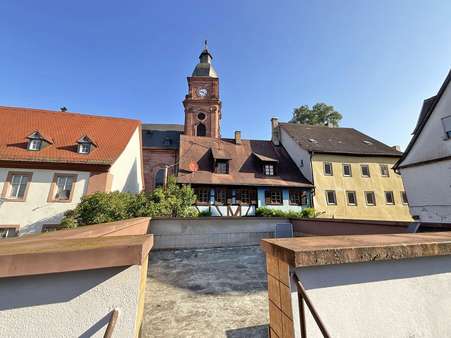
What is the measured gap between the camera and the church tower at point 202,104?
29.5m

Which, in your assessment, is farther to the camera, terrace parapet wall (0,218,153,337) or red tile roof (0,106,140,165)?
red tile roof (0,106,140,165)

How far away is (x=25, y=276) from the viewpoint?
3.97ft

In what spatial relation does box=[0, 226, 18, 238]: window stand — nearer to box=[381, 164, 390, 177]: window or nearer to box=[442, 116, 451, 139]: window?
box=[442, 116, 451, 139]: window

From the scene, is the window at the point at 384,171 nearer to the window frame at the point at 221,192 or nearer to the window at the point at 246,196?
the window at the point at 246,196

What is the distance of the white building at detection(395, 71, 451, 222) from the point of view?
10.9 m

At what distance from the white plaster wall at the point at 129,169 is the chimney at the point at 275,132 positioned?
49.8 ft

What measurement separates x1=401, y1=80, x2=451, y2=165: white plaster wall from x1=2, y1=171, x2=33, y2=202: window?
23.6m

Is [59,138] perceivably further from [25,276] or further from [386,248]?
[386,248]

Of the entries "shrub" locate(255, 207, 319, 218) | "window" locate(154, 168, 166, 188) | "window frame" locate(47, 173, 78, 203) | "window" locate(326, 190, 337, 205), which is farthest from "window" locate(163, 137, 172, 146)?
"window" locate(326, 190, 337, 205)

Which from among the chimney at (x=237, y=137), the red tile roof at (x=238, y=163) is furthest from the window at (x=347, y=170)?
the chimney at (x=237, y=137)

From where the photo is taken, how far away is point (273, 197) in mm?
17953

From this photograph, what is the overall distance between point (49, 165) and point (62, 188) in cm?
172

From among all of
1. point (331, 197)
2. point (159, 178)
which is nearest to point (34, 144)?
point (159, 178)

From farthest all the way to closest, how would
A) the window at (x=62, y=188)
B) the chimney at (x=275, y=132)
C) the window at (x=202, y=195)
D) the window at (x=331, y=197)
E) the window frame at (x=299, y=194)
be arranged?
the chimney at (x=275, y=132), the window at (x=331, y=197), the window frame at (x=299, y=194), the window at (x=202, y=195), the window at (x=62, y=188)
